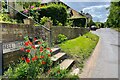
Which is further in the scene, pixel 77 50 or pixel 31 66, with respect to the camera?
pixel 77 50

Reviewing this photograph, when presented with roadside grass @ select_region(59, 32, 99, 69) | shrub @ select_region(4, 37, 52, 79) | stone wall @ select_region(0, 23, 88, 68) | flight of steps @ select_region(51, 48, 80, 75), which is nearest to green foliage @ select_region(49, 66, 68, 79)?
shrub @ select_region(4, 37, 52, 79)

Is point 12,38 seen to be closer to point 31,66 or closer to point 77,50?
point 31,66

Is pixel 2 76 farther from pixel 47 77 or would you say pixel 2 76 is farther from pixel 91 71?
pixel 91 71

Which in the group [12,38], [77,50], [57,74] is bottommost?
[77,50]

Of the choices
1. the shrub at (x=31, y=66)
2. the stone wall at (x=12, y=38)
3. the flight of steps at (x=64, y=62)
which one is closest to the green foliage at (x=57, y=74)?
the shrub at (x=31, y=66)

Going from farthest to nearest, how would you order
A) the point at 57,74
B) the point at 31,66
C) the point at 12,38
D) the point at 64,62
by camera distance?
1. the point at 64,62
2. the point at 12,38
3. the point at 57,74
4. the point at 31,66

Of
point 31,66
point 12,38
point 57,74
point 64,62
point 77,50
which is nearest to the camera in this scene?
point 31,66

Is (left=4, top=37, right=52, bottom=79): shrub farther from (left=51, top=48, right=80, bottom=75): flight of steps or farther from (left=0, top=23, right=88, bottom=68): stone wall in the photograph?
(left=51, top=48, right=80, bottom=75): flight of steps

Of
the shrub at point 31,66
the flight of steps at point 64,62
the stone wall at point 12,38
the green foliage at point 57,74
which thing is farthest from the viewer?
the flight of steps at point 64,62

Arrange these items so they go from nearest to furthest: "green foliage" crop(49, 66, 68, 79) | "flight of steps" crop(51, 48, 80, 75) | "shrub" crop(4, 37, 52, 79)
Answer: "shrub" crop(4, 37, 52, 79)
"green foliage" crop(49, 66, 68, 79)
"flight of steps" crop(51, 48, 80, 75)

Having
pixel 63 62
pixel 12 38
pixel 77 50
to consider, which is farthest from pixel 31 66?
pixel 77 50

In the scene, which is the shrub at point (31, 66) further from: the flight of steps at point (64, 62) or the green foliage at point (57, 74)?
the flight of steps at point (64, 62)

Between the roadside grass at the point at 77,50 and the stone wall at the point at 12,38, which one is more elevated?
the stone wall at the point at 12,38

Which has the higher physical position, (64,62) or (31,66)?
(31,66)
